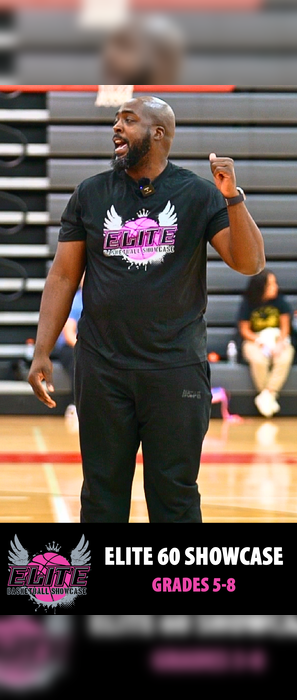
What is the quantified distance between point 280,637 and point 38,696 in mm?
564

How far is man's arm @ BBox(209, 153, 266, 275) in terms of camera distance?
231cm

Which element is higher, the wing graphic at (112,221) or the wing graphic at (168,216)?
the wing graphic at (168,216)

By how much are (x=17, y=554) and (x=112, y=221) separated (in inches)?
32.4

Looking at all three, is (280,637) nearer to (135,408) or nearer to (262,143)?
(135,408)

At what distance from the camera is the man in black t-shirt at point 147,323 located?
243 centimetres

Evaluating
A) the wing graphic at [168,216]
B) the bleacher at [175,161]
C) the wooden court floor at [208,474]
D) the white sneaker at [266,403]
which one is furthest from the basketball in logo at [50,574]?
the bleacher at [175,161]

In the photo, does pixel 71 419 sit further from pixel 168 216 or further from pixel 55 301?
pixel 168 216

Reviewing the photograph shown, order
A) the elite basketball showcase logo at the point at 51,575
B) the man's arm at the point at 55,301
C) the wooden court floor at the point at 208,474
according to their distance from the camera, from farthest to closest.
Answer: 1. the wooden court floor at the point at 208,474
2. the man's arm at the point at 55,301
3. the elite basketball showcase logo at the point at 51,575

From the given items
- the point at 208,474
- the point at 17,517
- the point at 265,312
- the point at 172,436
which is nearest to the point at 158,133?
the point at 172,436

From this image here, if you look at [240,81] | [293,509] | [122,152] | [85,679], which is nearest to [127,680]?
[85,679]

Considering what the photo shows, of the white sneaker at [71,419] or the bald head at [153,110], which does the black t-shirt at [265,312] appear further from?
the bald head at [153,110]

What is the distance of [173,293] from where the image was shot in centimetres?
242

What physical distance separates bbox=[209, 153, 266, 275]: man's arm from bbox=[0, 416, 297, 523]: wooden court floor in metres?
1.77

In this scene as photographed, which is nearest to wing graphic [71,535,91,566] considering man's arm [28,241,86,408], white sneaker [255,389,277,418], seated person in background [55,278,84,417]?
man's arm [28,241,86,408]
